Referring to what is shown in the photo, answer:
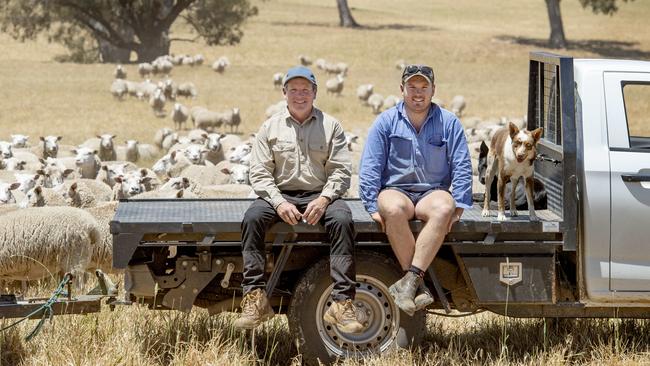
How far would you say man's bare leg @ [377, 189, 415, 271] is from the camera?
6082 millimetres

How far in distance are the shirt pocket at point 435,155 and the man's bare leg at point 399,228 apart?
1.32 ft

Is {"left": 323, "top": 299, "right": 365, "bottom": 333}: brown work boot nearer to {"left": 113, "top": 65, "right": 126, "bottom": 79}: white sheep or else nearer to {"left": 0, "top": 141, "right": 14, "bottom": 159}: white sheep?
{"left": 0, "top": 141, "right": 14, "bottom": 159}: white sheep

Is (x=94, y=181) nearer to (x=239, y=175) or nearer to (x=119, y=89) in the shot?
(x=239, y=175)

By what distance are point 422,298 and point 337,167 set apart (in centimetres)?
99

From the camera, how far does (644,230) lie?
20.7ft

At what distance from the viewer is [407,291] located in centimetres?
602

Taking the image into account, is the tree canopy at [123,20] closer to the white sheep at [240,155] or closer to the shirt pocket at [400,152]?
the white sheep at [240,155]

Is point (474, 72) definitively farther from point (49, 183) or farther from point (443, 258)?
point (443, 258)

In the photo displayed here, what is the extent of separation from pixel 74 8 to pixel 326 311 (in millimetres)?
46647

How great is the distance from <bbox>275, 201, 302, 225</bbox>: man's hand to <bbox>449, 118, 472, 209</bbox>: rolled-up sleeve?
100 centimetres

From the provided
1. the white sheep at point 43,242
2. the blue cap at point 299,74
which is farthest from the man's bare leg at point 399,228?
the white sheep at point 43,242

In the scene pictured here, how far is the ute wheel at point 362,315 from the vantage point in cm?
627

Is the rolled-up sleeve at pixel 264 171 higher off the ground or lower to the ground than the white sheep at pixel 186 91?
lower

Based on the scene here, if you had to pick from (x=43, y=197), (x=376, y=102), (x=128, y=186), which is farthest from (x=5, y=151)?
(x=376, y=102)
